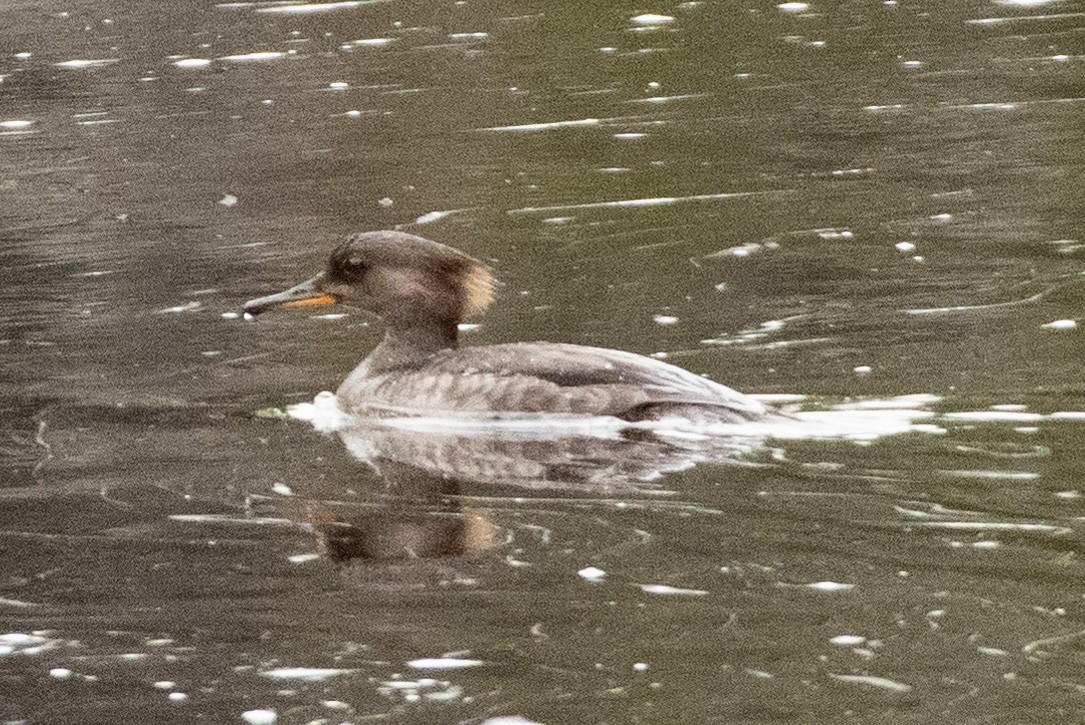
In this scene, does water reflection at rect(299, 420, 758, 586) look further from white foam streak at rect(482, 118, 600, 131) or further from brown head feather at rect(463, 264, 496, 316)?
white foam streak at rect(482, 118, 600, 131)

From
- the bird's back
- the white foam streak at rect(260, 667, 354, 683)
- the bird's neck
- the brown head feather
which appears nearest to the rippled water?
the white foam streak at rect(260, 667, 354, 683)

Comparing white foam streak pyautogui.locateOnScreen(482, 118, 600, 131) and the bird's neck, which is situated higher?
the bird's neck

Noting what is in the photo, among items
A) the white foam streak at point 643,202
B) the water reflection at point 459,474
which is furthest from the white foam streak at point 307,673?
the white foam streak at point 643,202

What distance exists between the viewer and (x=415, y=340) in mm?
10586

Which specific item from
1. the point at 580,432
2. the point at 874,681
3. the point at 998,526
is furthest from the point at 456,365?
the point at 874,681

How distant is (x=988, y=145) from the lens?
51.3ft

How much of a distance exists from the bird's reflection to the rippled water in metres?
0.03

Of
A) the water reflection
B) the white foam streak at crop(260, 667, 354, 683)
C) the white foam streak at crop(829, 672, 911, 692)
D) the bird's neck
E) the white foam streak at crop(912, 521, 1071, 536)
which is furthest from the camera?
the bird's neck

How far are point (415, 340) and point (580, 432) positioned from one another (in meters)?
1.44

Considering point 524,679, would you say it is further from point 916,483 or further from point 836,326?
point 836,326

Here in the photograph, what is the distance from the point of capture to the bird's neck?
412 inches

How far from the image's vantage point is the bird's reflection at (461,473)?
7871 mm

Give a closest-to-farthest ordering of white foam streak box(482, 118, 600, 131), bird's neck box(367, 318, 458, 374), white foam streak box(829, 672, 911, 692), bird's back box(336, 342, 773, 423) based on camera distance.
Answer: white foam streak box(829, 672, 911, 692) < bird's back box(336, 342, 773, 423) < bird's neck box(367, 318, 458, 374) < white foam streak box(482, 118, 600, 131)

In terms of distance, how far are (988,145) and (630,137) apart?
281cm
